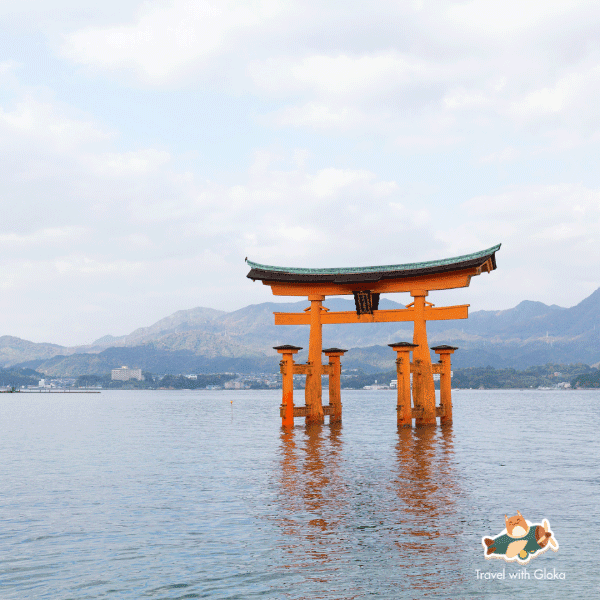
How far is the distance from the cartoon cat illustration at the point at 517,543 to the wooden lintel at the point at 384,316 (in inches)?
768

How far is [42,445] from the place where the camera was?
32250mm

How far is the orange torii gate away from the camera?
96.5 feet

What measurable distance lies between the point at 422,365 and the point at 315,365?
5.59m

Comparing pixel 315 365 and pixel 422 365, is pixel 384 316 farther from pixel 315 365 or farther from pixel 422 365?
pixel 315 365

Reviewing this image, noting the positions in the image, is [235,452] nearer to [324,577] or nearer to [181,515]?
[181,515]

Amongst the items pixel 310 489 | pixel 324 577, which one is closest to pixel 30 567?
pixel 324 577

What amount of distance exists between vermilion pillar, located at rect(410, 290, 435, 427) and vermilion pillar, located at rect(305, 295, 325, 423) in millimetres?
5079

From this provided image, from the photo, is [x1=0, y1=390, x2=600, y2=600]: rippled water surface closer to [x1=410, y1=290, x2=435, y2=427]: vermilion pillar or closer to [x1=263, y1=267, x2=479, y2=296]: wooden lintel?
[x1=410, y1=290, x2=435, y2=427]: vermilion pillar

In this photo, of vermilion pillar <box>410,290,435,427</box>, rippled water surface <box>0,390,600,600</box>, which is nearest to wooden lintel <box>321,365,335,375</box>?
vermilion pillar <box>410,290,435,427</box>

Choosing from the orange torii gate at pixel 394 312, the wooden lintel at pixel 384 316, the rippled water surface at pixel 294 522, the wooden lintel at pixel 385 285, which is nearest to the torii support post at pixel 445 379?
the orange torii gate at pixel 394 312

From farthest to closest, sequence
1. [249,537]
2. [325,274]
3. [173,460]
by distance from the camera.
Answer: [325,274] → [173,460] → [249,537]

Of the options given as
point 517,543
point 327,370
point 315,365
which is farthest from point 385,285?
point 517,543

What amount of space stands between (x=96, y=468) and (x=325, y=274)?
14952 mm

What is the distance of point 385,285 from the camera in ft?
103
